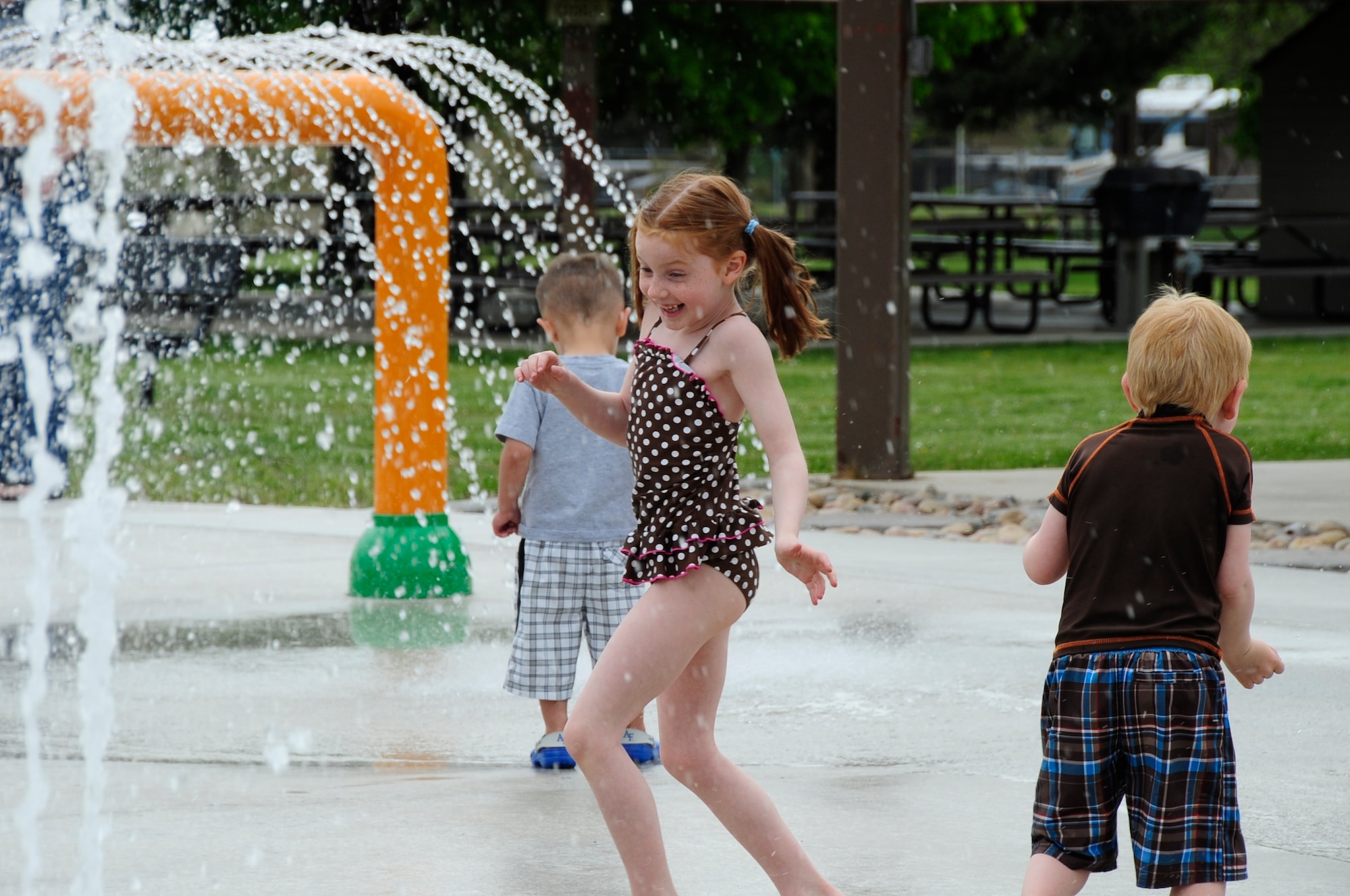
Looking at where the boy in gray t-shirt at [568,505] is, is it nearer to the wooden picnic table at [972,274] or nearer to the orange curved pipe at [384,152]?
the orange curved pipe at [384,152]

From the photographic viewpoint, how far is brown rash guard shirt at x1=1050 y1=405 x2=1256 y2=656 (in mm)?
2791

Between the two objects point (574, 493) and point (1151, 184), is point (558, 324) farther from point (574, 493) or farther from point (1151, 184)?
point (1151, 184)

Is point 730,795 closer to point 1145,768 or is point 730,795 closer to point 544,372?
point 1145,768

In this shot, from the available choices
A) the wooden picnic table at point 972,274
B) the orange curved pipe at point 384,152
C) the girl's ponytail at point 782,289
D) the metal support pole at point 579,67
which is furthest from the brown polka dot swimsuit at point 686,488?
the wooden picnic table at point 972,274

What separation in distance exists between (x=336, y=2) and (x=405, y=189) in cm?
1070

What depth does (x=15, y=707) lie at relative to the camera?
4613mm

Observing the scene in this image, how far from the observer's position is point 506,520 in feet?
13.9

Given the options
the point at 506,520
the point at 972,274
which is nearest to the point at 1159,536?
the point at 506,520

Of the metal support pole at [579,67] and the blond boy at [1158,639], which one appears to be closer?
the blond boy at [1158,639]

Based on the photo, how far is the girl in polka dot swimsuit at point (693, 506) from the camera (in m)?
2.98

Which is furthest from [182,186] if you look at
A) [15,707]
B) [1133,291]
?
[15,707]

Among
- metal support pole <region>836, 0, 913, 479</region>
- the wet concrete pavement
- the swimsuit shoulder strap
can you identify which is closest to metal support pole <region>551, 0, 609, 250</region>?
metal support pole <region>836, 0, 913, 479</region>

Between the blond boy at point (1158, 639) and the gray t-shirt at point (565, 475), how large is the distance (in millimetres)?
1645

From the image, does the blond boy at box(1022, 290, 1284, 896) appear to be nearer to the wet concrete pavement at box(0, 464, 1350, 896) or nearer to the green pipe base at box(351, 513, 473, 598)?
the wet concrete pavement at box(0, 464, 1350, 896)
